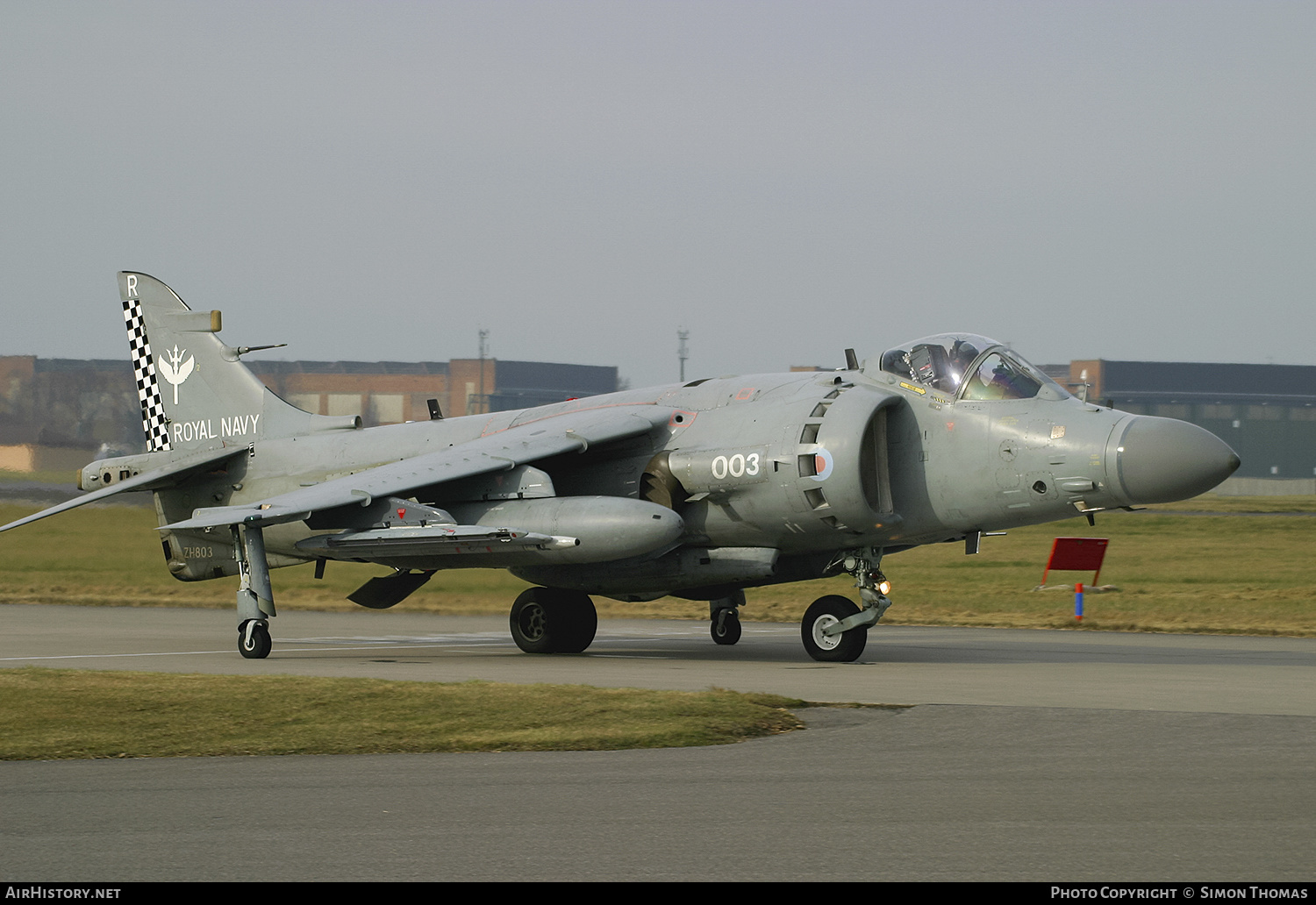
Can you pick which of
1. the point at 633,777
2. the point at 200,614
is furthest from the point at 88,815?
the point at 200,614

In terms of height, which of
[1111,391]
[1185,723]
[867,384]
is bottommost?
[1185,723]

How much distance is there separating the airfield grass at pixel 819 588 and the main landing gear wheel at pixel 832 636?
6586 millimetres

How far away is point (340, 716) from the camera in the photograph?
1069cm

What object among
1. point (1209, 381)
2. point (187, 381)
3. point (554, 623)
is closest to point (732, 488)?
point (554, 623)

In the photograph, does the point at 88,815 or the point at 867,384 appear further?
the point at 867,384

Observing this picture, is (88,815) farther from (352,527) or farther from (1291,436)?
(1291,436)

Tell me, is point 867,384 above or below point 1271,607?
above

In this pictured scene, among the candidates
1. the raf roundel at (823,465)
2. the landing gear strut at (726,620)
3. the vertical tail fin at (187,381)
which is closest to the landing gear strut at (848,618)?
→ the raf roundel at (823,465)

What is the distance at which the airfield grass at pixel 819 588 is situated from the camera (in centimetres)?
2178

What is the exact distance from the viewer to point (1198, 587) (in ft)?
85.6

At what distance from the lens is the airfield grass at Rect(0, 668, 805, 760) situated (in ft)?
31.3

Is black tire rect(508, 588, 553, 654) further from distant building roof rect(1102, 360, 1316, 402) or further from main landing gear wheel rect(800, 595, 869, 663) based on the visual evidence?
distant building roof rect(1102, 360, 1316, 402)

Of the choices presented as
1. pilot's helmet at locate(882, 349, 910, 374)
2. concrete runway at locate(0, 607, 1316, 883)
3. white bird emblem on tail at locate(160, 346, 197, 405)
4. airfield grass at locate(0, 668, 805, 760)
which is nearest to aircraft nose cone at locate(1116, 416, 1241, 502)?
concrete runway at locate(0, 607, 1316, 883)

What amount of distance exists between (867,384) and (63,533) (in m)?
16.1
